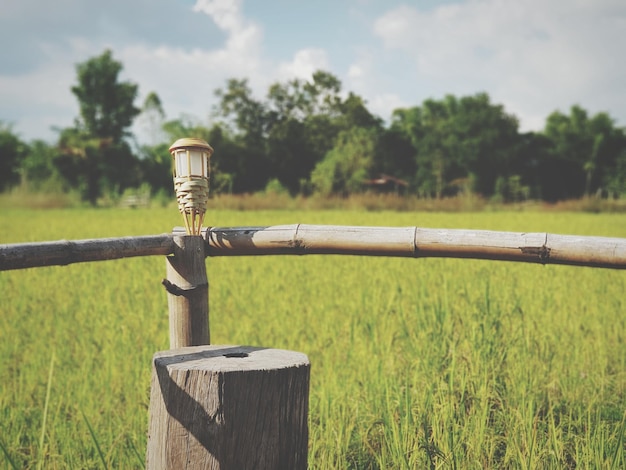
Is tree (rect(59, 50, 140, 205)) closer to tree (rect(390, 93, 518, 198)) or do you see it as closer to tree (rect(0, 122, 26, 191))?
tree (rect(0, 122, 26, 191))

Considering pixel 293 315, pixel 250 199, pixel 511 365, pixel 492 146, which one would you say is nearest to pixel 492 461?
pixel 511 365

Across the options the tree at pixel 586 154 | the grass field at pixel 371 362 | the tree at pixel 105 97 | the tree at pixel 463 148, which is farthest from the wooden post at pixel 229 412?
the tree at pixel 586 154

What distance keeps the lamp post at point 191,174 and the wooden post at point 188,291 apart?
0.38 feet

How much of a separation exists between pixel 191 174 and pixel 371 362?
1672 millimetres

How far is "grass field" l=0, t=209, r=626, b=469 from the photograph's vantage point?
2.20 metres

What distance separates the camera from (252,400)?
4.51 ft

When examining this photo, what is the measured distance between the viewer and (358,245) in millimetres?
2025

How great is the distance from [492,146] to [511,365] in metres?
50.0

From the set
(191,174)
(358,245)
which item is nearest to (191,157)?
(191,174)

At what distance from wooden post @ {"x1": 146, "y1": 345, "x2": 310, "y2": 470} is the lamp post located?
2.18ft

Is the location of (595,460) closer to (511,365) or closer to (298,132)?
(511,365)

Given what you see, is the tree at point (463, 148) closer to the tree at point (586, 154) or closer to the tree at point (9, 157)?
the tree at point (586, 154)

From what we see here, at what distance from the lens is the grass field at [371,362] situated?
2.20 meters

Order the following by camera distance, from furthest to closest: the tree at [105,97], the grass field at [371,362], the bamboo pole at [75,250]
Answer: the tree at [105,97] < the grass field at [371,362] < the bamboo pole at [75,250]
